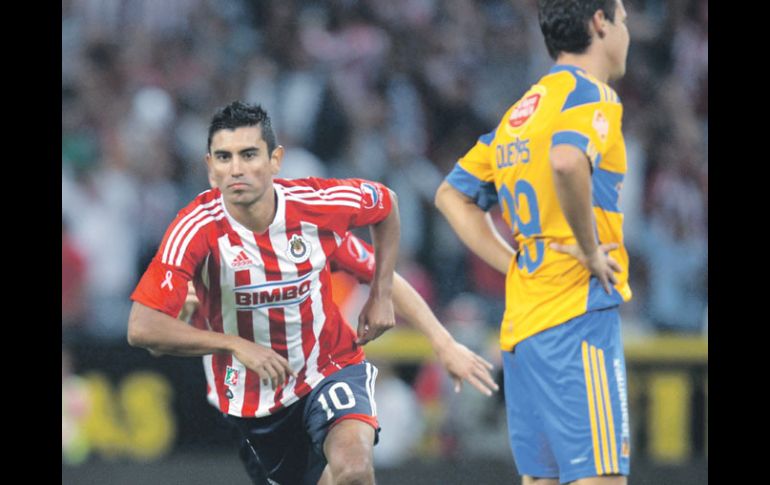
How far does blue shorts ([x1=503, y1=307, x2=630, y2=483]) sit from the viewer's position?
4.38 m

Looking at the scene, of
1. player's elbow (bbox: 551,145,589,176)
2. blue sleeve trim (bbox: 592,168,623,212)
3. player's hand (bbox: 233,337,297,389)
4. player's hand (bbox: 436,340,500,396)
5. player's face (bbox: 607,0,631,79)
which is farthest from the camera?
player's hand (bbox: 436,340,500,396)

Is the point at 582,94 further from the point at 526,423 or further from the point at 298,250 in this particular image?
the point at 298,250

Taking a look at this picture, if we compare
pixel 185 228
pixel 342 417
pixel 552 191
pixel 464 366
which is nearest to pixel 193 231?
pixel 185 228

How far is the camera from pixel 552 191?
14.8 ft

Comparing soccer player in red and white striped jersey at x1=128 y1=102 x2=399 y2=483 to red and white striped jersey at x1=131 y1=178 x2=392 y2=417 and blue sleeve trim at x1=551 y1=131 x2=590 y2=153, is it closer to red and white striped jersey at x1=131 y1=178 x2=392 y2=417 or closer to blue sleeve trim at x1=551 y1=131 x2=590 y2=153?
red and white striped jersey at x1=131 y1=178 x2=392 y2=417

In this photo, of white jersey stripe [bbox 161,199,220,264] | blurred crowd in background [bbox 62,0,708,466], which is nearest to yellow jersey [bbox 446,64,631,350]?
white jersey stripe [bbox 161,199,220,264]

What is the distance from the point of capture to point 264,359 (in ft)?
15.9

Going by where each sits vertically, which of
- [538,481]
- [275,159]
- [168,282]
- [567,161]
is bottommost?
[538,481]

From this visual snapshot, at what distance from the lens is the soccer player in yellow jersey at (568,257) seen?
14.3ft

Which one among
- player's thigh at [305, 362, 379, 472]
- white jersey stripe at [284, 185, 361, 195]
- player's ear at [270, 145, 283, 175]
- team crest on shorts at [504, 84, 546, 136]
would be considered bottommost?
player's thigh at [305, 362, 379, 472]

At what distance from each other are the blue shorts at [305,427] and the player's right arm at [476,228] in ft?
2.80

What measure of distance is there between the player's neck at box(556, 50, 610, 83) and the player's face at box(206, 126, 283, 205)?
4.44 feet

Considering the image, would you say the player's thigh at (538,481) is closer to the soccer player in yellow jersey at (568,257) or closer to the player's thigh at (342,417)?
the soccer player in yellow jersey at (568,257)

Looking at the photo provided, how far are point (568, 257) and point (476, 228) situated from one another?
557 mm
